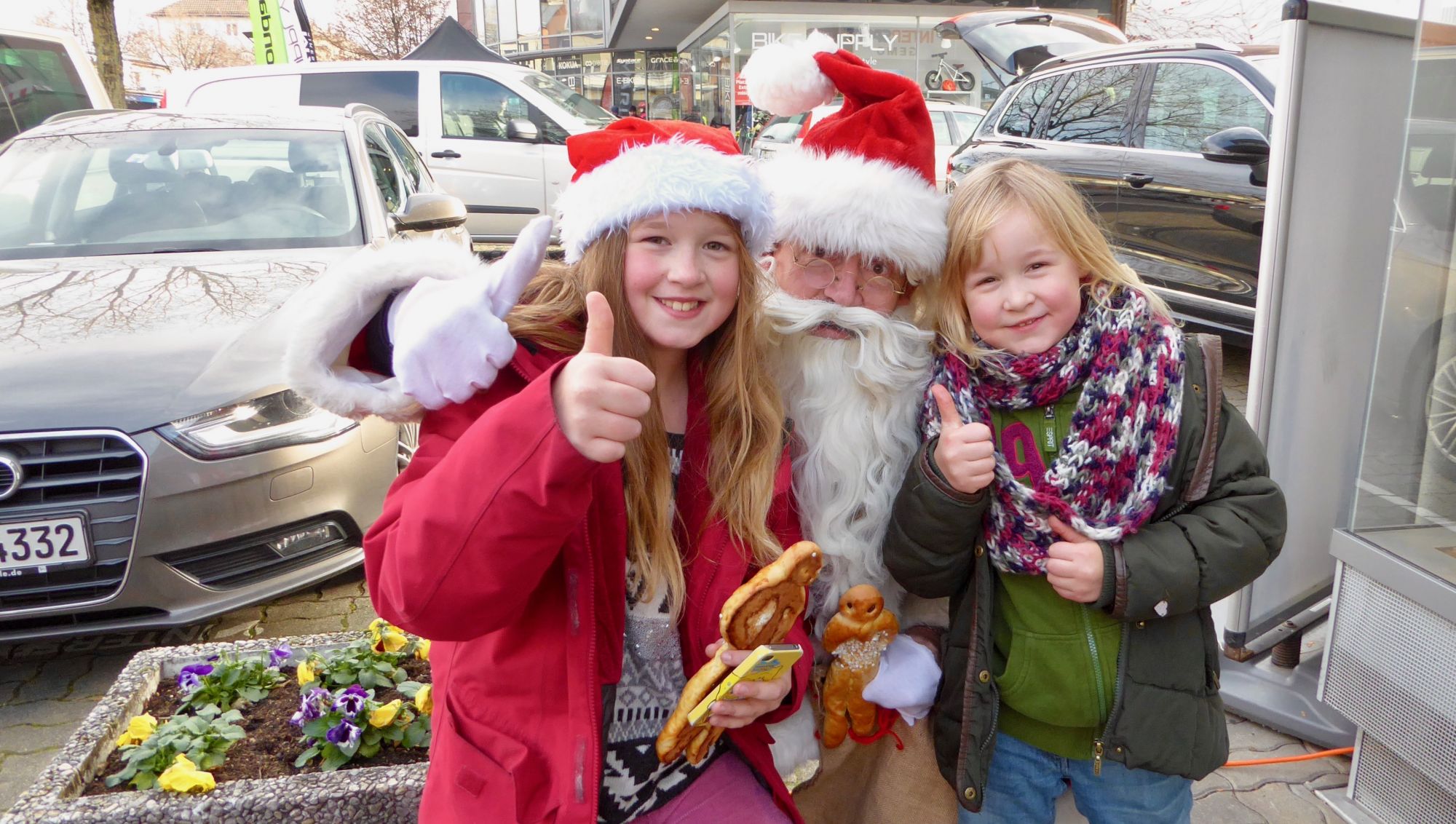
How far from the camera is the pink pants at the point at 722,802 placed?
1694mm

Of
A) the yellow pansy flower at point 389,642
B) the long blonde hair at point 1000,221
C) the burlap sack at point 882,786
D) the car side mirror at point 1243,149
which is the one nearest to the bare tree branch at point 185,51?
the car side mirror at point 1243,149

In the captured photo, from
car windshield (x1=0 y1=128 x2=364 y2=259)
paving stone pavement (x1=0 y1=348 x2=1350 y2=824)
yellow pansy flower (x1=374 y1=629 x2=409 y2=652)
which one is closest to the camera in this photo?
yellow pansy flower (x1=374 y1=629 x2=409 y2=652)

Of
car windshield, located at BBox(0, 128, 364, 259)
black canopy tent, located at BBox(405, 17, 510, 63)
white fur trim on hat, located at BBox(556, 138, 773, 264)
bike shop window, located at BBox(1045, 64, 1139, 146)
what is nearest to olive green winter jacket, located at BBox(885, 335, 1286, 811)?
white fur trim on hat, located at BBox(556, 138, 773, 264)

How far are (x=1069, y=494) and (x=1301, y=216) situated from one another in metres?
1.53

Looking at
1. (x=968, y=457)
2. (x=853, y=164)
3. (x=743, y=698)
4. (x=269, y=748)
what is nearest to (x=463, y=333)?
(x=743, y=698)

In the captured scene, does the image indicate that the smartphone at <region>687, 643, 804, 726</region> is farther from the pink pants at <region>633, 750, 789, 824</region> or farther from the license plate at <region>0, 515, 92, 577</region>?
the license plate at <region>0, 515, 92, 577</region>

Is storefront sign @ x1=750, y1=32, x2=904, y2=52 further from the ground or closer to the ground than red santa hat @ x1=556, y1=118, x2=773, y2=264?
further from the ground

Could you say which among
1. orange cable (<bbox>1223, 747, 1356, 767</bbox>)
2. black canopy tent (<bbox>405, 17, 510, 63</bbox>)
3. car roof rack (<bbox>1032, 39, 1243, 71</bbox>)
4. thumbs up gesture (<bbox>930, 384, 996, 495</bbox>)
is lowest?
orange cable (<bbox>1223, 747, 1356, 767</bbox>)

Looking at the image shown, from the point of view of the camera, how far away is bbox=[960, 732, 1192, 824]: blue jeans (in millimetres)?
1838

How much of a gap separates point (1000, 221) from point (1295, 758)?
2.04 metres

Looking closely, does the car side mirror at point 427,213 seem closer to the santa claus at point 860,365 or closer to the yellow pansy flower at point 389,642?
the yellow pansy flower at point 389,642

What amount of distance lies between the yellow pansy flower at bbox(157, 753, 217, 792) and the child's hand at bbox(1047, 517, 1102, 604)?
1784 mm

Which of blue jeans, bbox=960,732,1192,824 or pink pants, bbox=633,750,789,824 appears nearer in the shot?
pink pants, bbox=633,750,789,824

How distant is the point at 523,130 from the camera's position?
9617 millimetres
